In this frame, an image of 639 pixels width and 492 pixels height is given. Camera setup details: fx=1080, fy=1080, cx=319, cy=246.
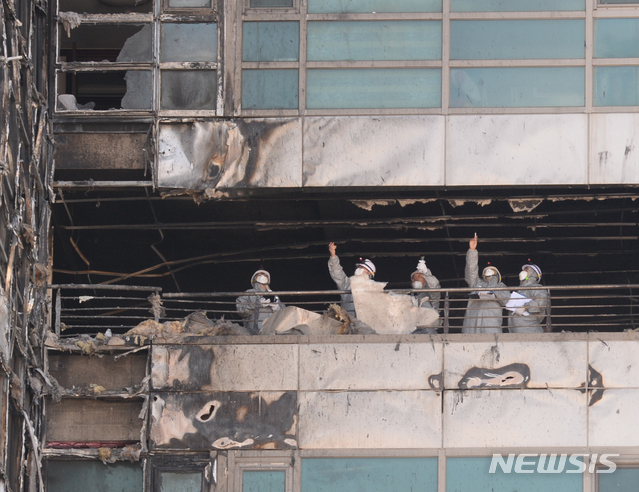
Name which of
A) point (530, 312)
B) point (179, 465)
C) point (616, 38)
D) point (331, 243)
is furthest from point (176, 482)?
point (616, 38)

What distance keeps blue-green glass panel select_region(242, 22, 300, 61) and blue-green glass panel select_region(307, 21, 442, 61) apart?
222 millimetres

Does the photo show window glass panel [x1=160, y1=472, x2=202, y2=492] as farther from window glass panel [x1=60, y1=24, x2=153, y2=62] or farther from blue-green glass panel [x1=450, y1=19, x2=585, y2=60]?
window glass panel [x1=60, y1=24, x2=153, y2=62]

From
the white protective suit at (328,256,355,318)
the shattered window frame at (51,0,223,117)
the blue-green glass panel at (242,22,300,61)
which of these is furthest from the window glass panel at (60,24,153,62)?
the white protective suit at (328,256,355,318)

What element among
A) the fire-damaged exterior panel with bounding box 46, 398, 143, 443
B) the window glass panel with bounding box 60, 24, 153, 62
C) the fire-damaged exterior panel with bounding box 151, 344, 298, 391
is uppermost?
the window glass panel with bounding box 60, 24, 153, 62

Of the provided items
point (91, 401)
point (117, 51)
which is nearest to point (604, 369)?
point (91, 401)

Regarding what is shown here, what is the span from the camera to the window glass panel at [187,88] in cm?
1488

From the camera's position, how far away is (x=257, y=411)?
13930 millimetres

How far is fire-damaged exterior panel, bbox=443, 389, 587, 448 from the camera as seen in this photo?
13695mm

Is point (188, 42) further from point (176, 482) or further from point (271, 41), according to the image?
point (176, 482)

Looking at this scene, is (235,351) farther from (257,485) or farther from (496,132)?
(496,132)

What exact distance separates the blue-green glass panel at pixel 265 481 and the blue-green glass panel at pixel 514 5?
672 centimetres

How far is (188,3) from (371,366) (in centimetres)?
565

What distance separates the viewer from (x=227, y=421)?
13.9 metres

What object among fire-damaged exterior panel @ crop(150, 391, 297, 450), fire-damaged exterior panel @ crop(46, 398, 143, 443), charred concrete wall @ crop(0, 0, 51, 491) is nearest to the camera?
charred concrete wall @ crop(0, 0, 51, 491)
